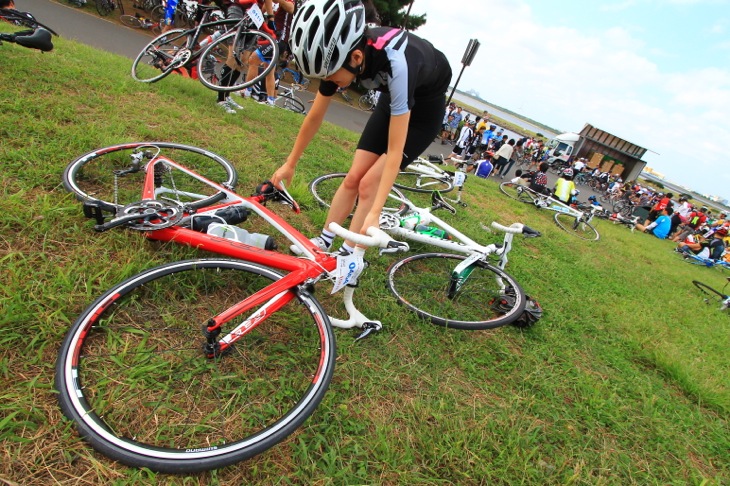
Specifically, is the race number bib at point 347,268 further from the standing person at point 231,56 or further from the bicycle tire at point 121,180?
the standing person at point 231,56

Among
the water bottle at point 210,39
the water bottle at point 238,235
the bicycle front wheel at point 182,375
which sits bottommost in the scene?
the bicycle front wheel at point 182,375

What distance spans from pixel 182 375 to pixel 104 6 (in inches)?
778

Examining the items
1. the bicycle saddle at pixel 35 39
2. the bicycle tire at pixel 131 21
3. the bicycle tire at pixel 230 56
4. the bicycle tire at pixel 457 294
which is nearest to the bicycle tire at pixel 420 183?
the bicycle tire at pixel 457 294

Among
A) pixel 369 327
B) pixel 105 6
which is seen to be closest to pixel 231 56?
pixel 369 327

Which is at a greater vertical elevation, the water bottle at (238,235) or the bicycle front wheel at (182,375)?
the water bottle at (238,235)

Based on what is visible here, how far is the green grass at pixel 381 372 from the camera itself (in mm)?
1459

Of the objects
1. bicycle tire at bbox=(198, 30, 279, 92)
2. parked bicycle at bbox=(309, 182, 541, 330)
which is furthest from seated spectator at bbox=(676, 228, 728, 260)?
bicycle tire at bbox=(198, 30, 279, 92)

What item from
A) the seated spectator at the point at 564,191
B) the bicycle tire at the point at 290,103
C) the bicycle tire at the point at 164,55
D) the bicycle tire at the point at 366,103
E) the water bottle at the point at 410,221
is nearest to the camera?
the water bottle at the point at 410,221

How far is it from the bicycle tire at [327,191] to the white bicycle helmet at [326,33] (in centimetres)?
194

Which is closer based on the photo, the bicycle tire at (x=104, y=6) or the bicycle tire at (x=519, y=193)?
the bicycle tire at (x=519, y=193)

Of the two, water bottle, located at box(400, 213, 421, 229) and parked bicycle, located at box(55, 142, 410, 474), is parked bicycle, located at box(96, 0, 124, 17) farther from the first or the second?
water bottle, located at box(400, 213, 421, 229)

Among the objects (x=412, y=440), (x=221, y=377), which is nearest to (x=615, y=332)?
(x=412, y=440)

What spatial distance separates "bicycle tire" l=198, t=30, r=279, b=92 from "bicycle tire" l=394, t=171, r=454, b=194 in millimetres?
2894

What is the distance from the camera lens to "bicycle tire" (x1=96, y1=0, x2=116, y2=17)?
1427 centimetres
